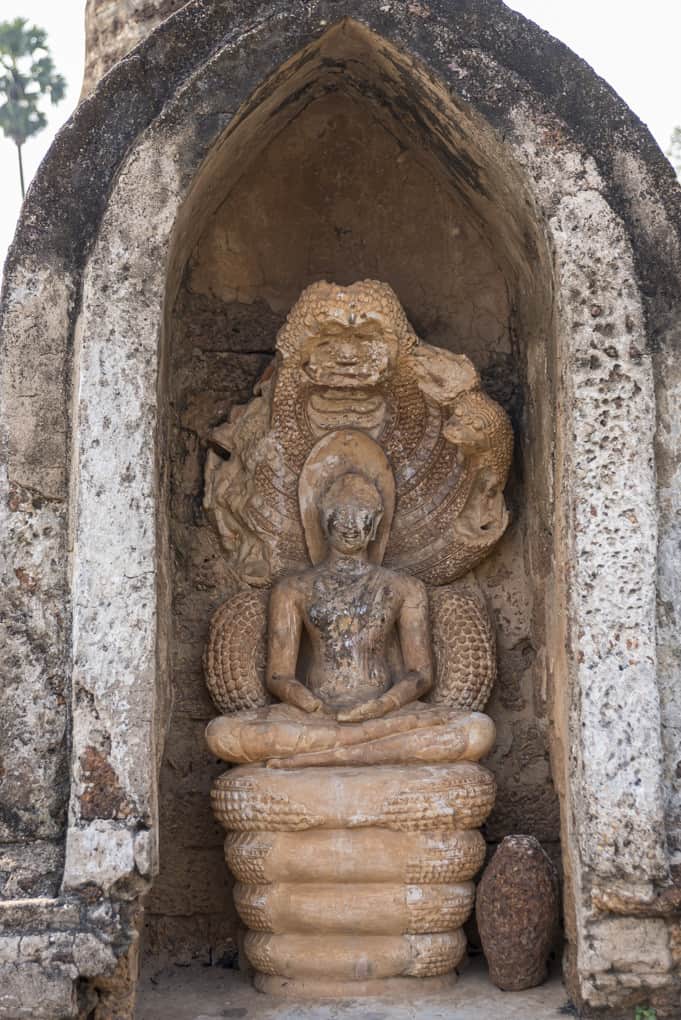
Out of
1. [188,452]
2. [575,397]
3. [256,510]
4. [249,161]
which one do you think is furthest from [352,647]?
[249,161]

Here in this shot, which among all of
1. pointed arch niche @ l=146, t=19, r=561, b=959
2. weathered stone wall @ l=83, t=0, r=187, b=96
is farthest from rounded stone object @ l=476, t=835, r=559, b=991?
weathered stone wall @ l=83, t=0, r=187, b=96

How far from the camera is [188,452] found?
18.6 ft

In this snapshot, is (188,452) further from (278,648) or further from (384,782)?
(384,782)

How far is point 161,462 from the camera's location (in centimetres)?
502

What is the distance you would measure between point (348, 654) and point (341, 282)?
159 centimetres

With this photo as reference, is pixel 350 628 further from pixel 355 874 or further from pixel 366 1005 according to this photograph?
pixel 366 1005

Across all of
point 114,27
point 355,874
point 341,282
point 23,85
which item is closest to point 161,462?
point 341,282

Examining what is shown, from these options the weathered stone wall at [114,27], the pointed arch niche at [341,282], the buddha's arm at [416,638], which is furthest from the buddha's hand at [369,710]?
the weathered stone wall at [114,27]

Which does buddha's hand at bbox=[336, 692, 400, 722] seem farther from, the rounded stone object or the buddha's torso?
the rounded stone object

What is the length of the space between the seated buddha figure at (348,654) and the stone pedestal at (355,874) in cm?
12

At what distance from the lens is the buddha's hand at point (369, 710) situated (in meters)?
5.12

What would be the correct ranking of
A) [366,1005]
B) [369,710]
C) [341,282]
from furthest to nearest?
[341,282]
[369,710]
[366,1005]

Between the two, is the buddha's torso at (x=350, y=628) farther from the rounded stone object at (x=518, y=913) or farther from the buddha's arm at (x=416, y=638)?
the rounded stone object at (x=518, y=913)

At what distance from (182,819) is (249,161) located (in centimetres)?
255
